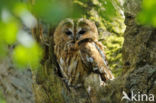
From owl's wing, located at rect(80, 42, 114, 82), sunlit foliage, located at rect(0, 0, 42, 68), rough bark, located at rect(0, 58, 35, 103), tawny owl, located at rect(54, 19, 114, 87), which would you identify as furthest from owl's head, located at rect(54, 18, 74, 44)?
sunlit foliage, located at rect(0, 0, 42, 68)

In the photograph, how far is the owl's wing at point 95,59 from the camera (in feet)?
11.7

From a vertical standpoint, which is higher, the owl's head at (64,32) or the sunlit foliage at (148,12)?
the sunlit foliage at (148,12)

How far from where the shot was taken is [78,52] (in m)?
3.85

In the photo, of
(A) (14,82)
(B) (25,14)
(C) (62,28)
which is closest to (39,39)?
(C) (62,28)

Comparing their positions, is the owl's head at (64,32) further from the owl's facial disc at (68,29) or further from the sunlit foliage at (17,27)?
the sunlit foliage at (17,27)

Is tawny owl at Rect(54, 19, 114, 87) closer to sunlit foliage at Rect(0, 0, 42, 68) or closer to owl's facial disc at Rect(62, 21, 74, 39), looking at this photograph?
owl's facial disc at Rect(62, 21, 74, 39)

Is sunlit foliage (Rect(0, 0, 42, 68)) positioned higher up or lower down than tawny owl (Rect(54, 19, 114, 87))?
higher up

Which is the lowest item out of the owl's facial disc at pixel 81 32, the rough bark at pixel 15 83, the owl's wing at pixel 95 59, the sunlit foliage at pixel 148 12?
the rough bark at pixel 15 83

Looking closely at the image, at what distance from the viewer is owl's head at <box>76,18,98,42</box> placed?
3936 mm

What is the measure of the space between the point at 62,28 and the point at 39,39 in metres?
1.27

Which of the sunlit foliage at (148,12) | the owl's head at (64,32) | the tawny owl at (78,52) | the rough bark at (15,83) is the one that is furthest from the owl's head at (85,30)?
the sunlit foliage at (148,12)

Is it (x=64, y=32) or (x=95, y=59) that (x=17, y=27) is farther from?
(x=64, y=32)

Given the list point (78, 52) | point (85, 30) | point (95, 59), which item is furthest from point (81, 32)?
point (95, 59)

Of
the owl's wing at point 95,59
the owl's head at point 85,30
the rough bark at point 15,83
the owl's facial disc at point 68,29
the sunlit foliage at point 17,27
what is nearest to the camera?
the sunlit foliage at point 17,27
